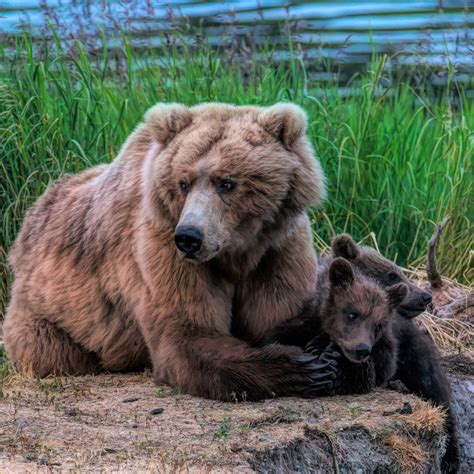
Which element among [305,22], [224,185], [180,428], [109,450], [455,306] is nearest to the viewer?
[109,450]

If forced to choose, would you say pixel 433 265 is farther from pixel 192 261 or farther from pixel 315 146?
pixel 192 261

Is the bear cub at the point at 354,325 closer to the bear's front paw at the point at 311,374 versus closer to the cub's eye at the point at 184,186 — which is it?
the bear's front paw at the point at 311,374

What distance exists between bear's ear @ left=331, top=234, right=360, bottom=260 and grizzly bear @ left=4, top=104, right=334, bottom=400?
1.90 ft

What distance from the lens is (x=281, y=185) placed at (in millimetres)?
5258

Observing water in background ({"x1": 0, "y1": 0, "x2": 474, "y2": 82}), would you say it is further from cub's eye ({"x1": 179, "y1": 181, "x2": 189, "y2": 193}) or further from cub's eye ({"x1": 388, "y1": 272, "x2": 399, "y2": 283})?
cub's eye ({"x1": 179, "y1": 181, "x2": 189, "y2": 193})

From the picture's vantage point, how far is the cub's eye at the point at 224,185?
518 cm

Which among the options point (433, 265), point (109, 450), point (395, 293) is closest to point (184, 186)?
point (395, 293)

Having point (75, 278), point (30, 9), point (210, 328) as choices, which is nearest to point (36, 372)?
point (75, 278)

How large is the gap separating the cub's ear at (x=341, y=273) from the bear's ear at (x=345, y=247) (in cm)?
72

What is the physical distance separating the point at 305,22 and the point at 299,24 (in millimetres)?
1181

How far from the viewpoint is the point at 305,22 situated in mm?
11969

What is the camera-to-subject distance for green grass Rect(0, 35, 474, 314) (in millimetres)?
8195

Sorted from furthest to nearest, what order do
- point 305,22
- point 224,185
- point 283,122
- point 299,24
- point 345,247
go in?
point 305,22 < point 299,24 < point 345,247 < point 283,122 < point 224,185

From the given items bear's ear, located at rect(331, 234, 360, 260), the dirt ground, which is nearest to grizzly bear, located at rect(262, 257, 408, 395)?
the dirt ground
